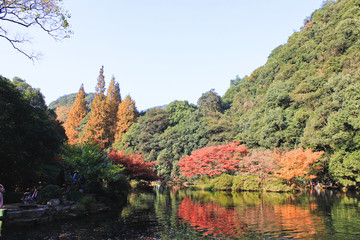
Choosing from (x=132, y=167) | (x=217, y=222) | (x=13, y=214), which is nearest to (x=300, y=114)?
(x=132, y=167)

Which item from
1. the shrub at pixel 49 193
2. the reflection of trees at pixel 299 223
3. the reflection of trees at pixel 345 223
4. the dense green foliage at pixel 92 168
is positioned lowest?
the reflection of trees at pixel 299 223

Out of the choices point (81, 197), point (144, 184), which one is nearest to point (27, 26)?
point (81, 197)

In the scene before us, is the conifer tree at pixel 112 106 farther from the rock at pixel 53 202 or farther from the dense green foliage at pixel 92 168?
the rock at pixel 53 202

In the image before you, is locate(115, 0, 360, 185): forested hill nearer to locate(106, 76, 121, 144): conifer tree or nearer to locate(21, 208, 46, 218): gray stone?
locate(106, 76, 121, 144): conifer tree

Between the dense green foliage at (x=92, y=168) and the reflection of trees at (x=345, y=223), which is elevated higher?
the dense green foliage at (x=92, y=168)

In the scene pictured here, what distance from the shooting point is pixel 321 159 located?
74.1 feet

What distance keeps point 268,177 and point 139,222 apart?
17315 mm

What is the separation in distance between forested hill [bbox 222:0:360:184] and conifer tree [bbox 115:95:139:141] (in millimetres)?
21392

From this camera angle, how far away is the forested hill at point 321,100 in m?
21.1

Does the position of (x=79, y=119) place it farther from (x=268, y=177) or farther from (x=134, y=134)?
(x=268, y=177)

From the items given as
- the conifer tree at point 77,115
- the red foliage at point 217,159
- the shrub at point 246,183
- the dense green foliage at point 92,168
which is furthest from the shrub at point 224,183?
the conifer tree at point 77,115

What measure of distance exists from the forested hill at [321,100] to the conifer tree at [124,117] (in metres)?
21.4

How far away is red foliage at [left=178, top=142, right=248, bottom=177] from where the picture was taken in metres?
27.4

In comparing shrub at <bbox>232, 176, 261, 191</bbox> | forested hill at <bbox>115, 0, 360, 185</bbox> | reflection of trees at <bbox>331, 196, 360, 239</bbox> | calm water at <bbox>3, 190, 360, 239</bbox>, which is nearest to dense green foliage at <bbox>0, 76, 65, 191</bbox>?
calm water at <bbox>3, 190, 360, 239</bbox>
